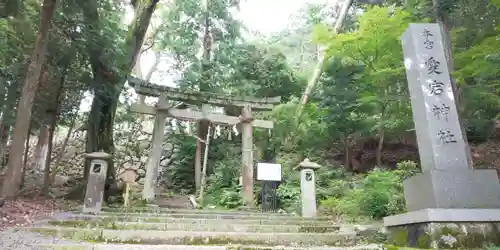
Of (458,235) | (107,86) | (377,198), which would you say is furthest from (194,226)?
(107,86)

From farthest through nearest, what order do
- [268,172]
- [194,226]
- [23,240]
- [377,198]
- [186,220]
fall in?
[268,172]
[377,198]
[186,220]
[194,226]
[23,240]

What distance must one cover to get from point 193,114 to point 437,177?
7.86 meters

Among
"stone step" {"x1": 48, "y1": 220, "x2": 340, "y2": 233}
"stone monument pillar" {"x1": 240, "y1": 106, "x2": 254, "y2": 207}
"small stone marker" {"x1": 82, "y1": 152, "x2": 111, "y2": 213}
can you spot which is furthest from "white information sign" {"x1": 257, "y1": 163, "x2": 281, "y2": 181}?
"small stone marker" {"x1": 82, "y1": 152, "x2": 111, "y2": 213}

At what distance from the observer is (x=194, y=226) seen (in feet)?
19.9

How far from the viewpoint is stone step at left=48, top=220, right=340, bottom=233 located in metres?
5.79

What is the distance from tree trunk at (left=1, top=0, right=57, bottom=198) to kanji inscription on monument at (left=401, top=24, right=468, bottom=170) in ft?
25.1

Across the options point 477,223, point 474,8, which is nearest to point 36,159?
point 477,223

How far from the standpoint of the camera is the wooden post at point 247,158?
10.4 metres

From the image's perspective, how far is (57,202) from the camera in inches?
366

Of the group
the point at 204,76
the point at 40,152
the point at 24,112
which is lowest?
the point at 24,112

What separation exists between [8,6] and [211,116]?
19.6 ft

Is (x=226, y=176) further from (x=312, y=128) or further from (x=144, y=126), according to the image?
(x=144, y=126)

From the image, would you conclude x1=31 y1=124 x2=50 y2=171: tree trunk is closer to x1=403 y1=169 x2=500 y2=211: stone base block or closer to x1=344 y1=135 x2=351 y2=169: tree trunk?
x1=344 y1=135 x2=351 y2=169: tree trunk

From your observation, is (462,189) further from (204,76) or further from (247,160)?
(204,76)
